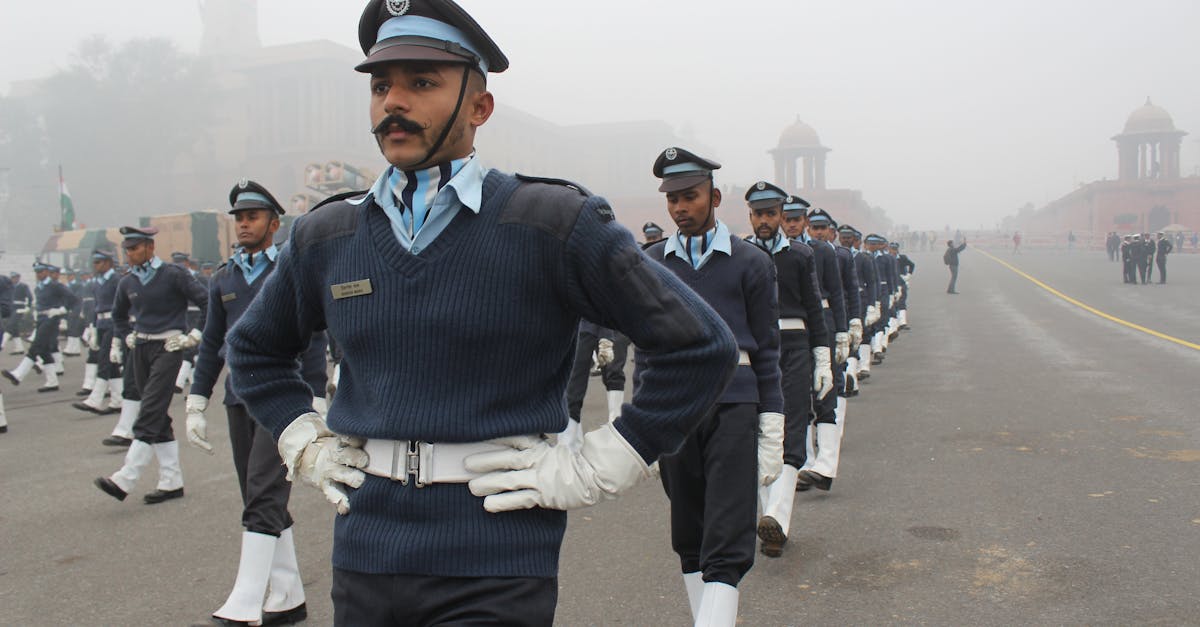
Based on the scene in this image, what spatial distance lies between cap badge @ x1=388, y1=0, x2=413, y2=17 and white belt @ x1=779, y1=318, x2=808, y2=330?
14.6ft

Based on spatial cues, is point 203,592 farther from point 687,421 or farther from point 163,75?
point 163,75

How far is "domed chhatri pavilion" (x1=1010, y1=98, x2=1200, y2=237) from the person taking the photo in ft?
240

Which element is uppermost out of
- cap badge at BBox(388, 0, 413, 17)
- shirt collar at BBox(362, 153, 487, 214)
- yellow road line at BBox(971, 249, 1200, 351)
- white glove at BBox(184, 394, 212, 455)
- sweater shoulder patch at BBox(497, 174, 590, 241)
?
cap badge at BBox(388, 0, 413, 17)

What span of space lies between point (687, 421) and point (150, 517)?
594cm

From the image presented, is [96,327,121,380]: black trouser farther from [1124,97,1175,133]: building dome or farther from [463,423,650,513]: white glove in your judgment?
[1124,97,1175,133]: building dome

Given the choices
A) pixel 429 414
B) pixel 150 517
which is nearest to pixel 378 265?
pixel 429 414

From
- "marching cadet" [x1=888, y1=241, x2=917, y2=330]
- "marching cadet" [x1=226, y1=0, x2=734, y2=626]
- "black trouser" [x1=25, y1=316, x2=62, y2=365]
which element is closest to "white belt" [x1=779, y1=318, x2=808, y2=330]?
"marching cadet" [x1=226, y1=0, x2=734, y2=626]

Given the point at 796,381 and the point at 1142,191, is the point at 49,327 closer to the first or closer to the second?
the point at 796,381

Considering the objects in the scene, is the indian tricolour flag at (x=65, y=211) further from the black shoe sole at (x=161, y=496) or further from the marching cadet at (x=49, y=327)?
the black shoe sole at (x=161, y=496)

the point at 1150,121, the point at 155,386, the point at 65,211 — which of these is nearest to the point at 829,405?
the point at 155,386

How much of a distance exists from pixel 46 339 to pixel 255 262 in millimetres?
11877

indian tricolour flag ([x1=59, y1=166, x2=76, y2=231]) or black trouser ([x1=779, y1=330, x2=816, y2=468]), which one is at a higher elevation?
indian tricolour flag ([x1=59, y1=166, x2=76, y2=231])

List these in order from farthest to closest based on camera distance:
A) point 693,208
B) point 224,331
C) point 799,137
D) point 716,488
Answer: point 799,137, point 224,331, point 693,208, point 716,488

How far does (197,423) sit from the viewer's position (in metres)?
4.80
